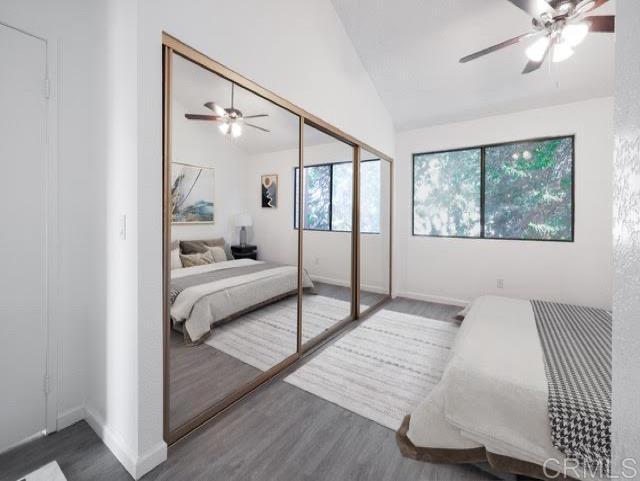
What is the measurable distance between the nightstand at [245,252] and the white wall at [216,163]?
7 cm

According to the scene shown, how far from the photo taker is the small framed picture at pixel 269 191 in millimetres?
2326

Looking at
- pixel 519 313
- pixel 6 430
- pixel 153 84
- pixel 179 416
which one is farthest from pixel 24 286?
pixel 519 313

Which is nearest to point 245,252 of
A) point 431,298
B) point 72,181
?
point 72,181

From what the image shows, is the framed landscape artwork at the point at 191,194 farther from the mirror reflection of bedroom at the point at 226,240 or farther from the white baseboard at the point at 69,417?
the white baseboard at the point at 69,417

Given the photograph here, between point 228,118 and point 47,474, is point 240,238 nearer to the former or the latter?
point 228,118

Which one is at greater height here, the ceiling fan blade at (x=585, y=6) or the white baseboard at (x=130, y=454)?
the ceiling fan blade at (x=585, y=6)

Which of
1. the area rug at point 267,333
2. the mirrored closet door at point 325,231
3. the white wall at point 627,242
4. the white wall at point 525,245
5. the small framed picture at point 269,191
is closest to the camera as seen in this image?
the white wall at point 627,242

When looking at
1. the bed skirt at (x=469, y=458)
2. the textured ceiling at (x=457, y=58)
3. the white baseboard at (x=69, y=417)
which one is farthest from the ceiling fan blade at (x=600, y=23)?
the white baseboard at (x=69, y=417)

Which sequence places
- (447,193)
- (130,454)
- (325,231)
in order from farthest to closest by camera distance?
1. (447,193)
2. (325,231)
3. (130,454)

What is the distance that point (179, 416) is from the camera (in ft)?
5.51

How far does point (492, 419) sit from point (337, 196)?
90.9 inches

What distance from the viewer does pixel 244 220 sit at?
7.22 ft

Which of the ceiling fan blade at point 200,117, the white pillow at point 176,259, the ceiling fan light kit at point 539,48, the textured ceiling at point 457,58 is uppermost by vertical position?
the textured ceiling at point 457,58

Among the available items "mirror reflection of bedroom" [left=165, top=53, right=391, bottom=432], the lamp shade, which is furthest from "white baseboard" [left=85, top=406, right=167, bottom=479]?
the lamp shade
